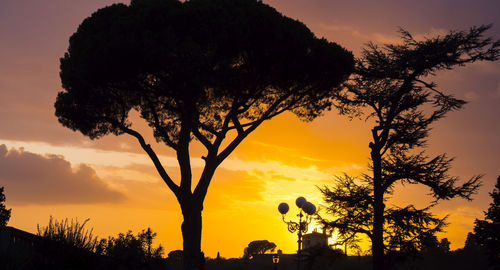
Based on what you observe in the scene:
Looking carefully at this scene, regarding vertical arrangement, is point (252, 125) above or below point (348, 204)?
above

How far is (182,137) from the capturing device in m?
22.1

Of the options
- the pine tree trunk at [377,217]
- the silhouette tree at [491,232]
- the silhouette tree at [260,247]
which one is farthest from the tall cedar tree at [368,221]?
the silhouette tree at [260,247]

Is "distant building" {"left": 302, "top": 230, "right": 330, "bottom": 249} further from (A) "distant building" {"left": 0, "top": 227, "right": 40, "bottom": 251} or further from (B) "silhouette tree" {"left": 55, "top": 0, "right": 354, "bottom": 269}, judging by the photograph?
(A) "distant building" {"left": 0, "top": 227, "right": 40, "bottom": 251}

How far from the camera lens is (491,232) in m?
35.0

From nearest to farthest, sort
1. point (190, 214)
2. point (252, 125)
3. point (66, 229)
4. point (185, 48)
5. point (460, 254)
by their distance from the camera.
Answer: point (66, 229) → point (185, 48) → point (190, 214) → point (252, 125) → point (460, 254)

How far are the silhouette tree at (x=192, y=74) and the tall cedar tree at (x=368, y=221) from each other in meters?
4.06

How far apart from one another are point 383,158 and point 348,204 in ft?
8.71

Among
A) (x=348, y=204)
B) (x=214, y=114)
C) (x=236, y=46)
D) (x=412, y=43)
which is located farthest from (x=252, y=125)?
(x=412, y=43)

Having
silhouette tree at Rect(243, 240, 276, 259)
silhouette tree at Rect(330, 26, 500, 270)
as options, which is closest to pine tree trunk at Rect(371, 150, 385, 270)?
→ silhouette tree at Rect(330, 26, 500, 270)

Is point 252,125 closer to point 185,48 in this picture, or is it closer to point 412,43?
point 185,48

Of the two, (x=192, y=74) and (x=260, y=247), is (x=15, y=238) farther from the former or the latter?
(x=260, y=247)

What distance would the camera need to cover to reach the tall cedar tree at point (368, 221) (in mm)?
24141

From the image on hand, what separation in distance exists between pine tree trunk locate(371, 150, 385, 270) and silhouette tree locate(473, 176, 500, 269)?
13.2 meters

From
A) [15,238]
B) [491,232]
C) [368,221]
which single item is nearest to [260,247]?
[491,232]
